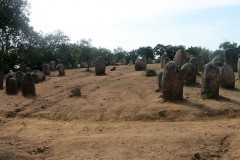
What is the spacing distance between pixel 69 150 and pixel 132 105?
664 centimetres

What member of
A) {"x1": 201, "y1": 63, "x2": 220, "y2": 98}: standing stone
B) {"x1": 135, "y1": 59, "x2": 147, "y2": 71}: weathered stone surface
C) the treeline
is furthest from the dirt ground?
the treeline

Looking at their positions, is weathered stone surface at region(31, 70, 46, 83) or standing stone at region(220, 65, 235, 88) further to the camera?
weathered stone surface at region(31, 70, 46, 83)

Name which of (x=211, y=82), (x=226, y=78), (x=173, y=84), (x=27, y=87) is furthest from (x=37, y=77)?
(x=211, y=82)

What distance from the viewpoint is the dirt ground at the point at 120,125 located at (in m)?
13.9

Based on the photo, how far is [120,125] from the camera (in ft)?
58.9

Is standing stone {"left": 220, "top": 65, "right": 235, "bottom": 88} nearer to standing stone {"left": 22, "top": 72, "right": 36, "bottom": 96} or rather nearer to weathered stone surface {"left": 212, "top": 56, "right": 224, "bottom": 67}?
weathered stone surface {"left": 212, "top": 56, "right": 224, "bottom": 67}

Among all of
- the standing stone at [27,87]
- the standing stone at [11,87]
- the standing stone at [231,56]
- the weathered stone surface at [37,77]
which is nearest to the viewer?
the standing stone at [27,87]

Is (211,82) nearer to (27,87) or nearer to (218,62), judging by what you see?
(218,62)

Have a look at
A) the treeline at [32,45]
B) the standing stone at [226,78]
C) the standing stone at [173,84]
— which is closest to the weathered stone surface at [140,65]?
the treeline at [32,45]

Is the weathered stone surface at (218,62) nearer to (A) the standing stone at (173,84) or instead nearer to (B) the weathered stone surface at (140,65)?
(A) the standing stone at (173,84)

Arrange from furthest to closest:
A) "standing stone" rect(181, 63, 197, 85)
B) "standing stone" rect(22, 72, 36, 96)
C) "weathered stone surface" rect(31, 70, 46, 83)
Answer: "weathered stone surface" rect(31, 70, 46, 83), "standing stone" rect(22, 72, 36, 96), "standing stone" rect(181, 63, 197, 85)

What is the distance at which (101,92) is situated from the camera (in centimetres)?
2592

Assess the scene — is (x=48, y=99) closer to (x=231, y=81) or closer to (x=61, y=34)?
(x=231, y=81)

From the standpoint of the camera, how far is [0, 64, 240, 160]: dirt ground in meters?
13.9
